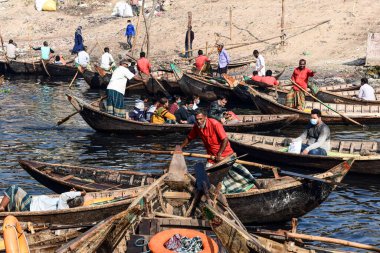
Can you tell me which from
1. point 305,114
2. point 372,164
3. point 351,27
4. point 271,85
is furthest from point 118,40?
point 372,164

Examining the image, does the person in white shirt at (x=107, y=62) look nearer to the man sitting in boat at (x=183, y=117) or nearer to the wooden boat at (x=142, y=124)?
the wooden boat at (x=142, y=124)

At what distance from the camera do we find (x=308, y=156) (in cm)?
1516

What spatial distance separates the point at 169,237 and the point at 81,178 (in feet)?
18.1

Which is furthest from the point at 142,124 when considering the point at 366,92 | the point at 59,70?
the point at 59,70

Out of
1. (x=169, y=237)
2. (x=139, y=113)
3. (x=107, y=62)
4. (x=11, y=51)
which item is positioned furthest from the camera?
(x=11, y=51)

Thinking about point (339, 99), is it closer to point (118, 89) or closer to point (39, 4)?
point (118, 89)

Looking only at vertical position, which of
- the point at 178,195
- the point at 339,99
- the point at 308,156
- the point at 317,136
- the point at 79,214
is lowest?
the point at 79,214

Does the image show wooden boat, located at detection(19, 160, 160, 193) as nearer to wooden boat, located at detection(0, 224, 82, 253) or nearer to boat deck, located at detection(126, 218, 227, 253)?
wooden boat, located at detection(0, 224, 82, 253)

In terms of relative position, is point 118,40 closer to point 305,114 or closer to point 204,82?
point 204,82

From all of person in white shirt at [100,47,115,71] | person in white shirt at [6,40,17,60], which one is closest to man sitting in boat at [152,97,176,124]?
person in white shirt at [100,47,115,71]

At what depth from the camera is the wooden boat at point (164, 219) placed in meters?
8.34

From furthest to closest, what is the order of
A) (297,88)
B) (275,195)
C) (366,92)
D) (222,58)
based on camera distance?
(222,58) < (366,92) < (297,88) < (275,195)

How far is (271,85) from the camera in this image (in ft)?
76.6

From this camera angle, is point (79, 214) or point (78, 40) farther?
point (78, 40)
